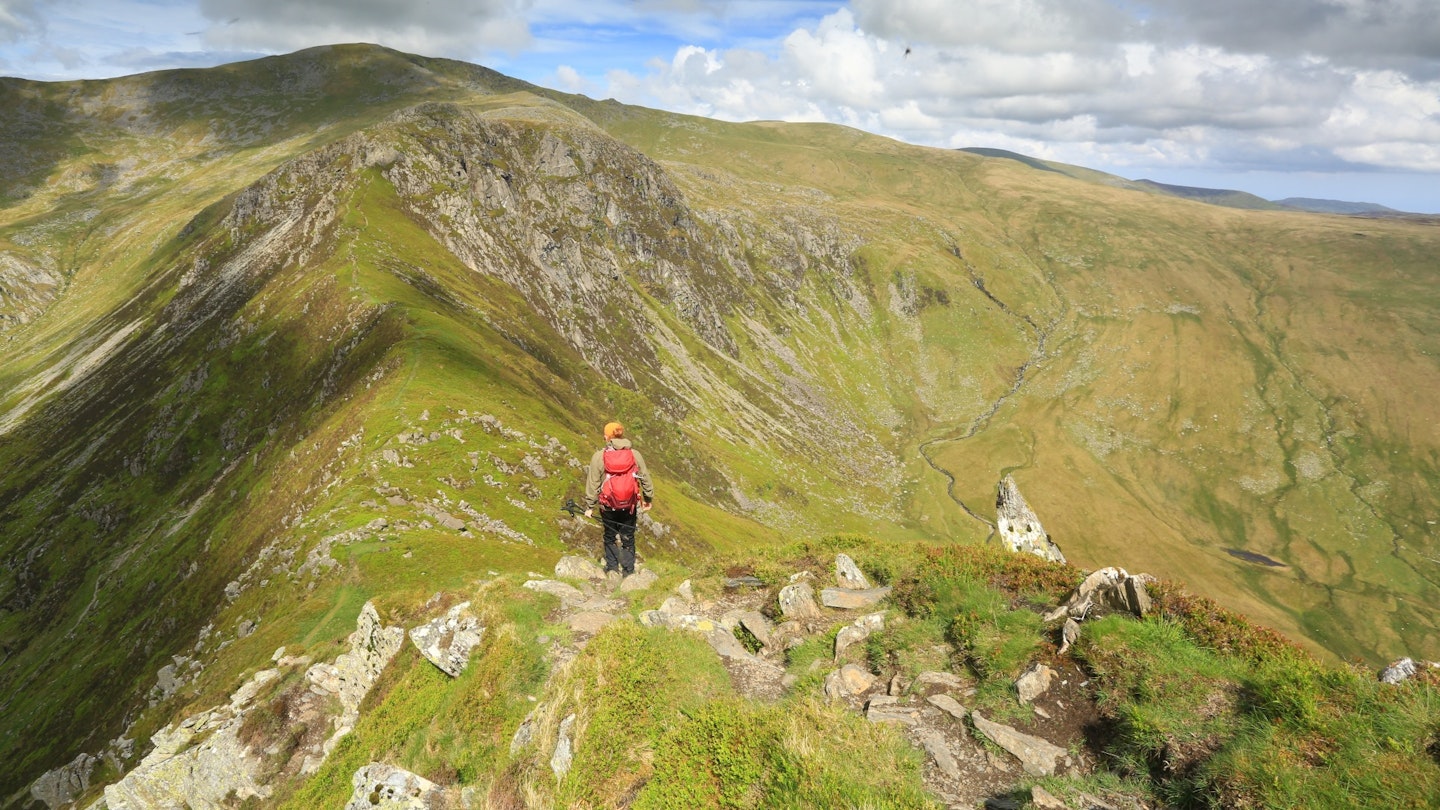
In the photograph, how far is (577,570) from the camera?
22.3 meters

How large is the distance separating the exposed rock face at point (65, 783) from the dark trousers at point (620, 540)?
4437cm

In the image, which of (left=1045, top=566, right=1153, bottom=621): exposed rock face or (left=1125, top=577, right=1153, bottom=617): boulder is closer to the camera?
(left=1125, top=577, right=1153, bottom=617): boulder

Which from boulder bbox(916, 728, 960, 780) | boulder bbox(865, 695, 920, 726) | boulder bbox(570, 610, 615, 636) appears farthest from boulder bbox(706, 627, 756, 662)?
boulder bbox(916, 728, 960, 780)

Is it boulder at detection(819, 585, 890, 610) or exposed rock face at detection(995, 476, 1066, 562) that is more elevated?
boulder at detection(819, 585, 890, 610)

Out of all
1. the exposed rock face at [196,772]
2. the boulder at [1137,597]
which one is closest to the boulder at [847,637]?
the boulder at [1137,597]

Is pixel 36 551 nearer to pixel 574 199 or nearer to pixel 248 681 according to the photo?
pixel 248 681

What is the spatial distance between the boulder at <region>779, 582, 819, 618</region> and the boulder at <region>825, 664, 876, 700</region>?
2.84 m

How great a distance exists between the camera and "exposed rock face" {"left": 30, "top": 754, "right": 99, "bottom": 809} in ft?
128

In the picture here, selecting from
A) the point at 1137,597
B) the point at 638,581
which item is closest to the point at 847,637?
the point at 1137,597

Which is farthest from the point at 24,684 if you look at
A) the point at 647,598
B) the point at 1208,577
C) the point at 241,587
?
the point at 1208,577

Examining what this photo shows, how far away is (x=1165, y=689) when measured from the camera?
1052 cm

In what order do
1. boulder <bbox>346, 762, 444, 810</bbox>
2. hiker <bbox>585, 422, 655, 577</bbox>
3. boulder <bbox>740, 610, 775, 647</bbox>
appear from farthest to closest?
1. hiker <bbox>585, 422, 655, 577</bbox>
2. boulder <bbox>740, 610, 775, 647</bbox>
3. boulder <bbox>346, 762, 444, 810</bbox>

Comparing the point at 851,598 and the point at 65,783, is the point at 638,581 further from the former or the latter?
the point at 65,783

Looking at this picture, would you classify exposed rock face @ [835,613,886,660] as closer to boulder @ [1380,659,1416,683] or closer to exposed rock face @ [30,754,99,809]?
boulder @ [1380,659,1416,683]
